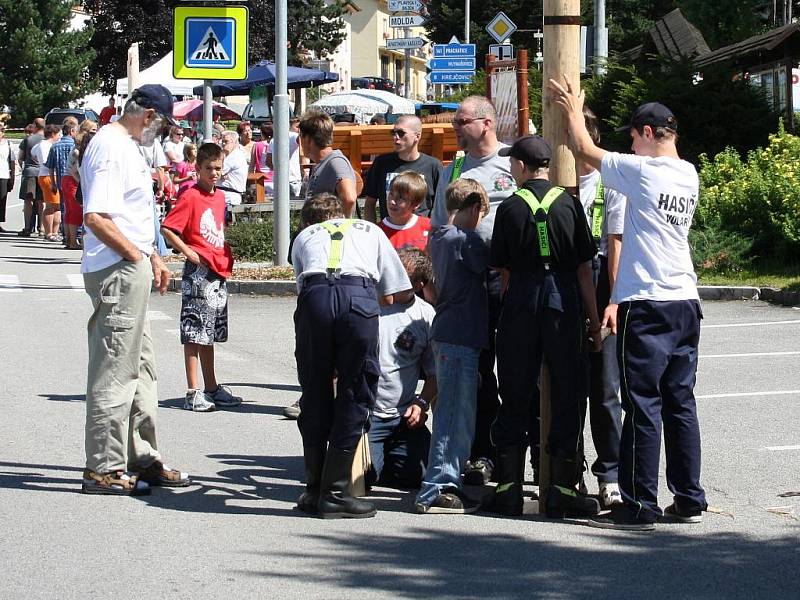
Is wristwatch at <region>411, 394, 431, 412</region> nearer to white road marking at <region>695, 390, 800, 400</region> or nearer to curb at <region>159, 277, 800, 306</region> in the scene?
white road marking at <region>695, 390, 800, 400</region>

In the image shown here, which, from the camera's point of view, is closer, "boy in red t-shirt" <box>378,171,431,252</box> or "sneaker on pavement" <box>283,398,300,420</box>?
"boy in red t-shirt" <box>378,171,431,252</box>

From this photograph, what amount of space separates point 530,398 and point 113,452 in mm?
2145

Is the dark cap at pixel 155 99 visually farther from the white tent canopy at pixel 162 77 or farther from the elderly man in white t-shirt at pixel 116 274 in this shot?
the white tent canopy at pixel 162 77

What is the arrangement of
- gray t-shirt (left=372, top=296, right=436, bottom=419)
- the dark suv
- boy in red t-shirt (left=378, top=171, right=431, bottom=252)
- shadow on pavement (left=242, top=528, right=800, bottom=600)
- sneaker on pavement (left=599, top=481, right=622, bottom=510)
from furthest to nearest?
the dark suv
boy in red t-shirt (left=378, top=171, right=431, bottom=252)
gray t-shirt (left=372, top=296, right=436, bottom=419)
sneaker on pavement (left=599, top=481, right=622, bottom=510)
shadow on pavement (left=242, top=528, right=800, bottom=600)

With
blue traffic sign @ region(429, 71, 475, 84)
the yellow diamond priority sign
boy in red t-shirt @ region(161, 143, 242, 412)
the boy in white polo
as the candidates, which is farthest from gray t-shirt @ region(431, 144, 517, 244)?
blue traffic sign @ region(429, 71, 475, 84)

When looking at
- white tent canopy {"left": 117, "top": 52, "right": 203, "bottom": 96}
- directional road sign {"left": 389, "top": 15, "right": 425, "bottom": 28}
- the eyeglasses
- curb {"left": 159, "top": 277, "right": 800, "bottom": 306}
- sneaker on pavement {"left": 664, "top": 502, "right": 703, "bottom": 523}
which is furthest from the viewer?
white tent canopy {"left": 117, "top": 52, "right": 203, "bottom": 96}

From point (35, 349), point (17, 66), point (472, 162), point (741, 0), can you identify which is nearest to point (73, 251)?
point (35, 349)

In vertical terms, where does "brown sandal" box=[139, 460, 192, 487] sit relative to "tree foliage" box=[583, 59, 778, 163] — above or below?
below

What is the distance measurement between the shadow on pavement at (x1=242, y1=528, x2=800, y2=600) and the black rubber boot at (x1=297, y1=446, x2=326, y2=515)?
35cm

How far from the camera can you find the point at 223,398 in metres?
9.71

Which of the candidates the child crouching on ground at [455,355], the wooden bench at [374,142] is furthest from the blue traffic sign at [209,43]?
the child crouching on ground at [455,355]

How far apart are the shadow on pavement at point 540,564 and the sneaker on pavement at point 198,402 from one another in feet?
10.7

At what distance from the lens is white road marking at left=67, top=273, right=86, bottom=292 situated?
55.0 feet

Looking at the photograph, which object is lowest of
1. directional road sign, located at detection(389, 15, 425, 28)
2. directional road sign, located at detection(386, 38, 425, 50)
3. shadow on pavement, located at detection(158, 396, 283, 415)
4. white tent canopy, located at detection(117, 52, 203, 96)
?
shadow on pavement, located at detection(158, 396, 283, 415)
